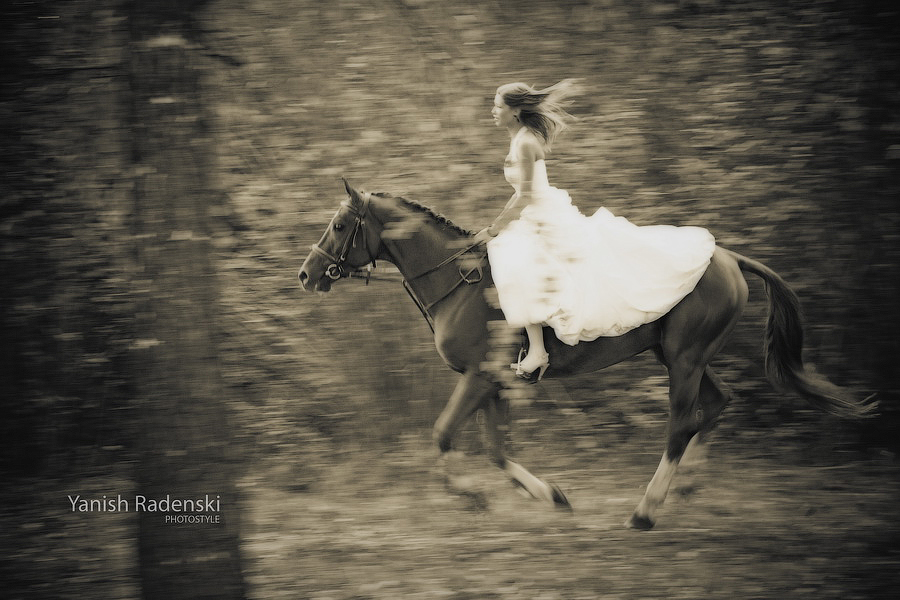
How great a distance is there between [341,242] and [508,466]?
190cm

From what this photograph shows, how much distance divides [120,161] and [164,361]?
3789mm

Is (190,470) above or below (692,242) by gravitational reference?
below

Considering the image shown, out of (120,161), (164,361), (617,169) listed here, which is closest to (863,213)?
(617,169)

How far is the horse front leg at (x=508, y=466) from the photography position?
5.42 meters

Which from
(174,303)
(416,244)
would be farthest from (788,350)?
(174,303)

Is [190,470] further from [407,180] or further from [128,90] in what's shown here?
[407,180]

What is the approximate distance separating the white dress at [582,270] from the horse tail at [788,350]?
75cm

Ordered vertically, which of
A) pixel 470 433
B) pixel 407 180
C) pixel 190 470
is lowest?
pixel 470 433

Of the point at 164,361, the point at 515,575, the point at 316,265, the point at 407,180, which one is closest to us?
the point at 164,361

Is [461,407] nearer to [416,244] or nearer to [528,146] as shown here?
[416,244]

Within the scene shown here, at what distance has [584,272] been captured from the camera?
16.3ft

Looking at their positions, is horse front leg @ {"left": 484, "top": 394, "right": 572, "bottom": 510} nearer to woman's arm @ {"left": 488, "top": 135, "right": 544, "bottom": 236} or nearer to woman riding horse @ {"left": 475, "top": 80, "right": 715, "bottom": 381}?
woman riding horse @ {"left": 475, "top": 80, "right": 715, "bottom": 381}


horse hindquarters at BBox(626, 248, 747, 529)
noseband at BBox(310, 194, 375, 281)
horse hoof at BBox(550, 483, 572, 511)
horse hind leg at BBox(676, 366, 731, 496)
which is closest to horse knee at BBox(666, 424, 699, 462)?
horse hindquarters at BBox(626, 248, 747, 529)

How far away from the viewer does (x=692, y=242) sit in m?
5.14
